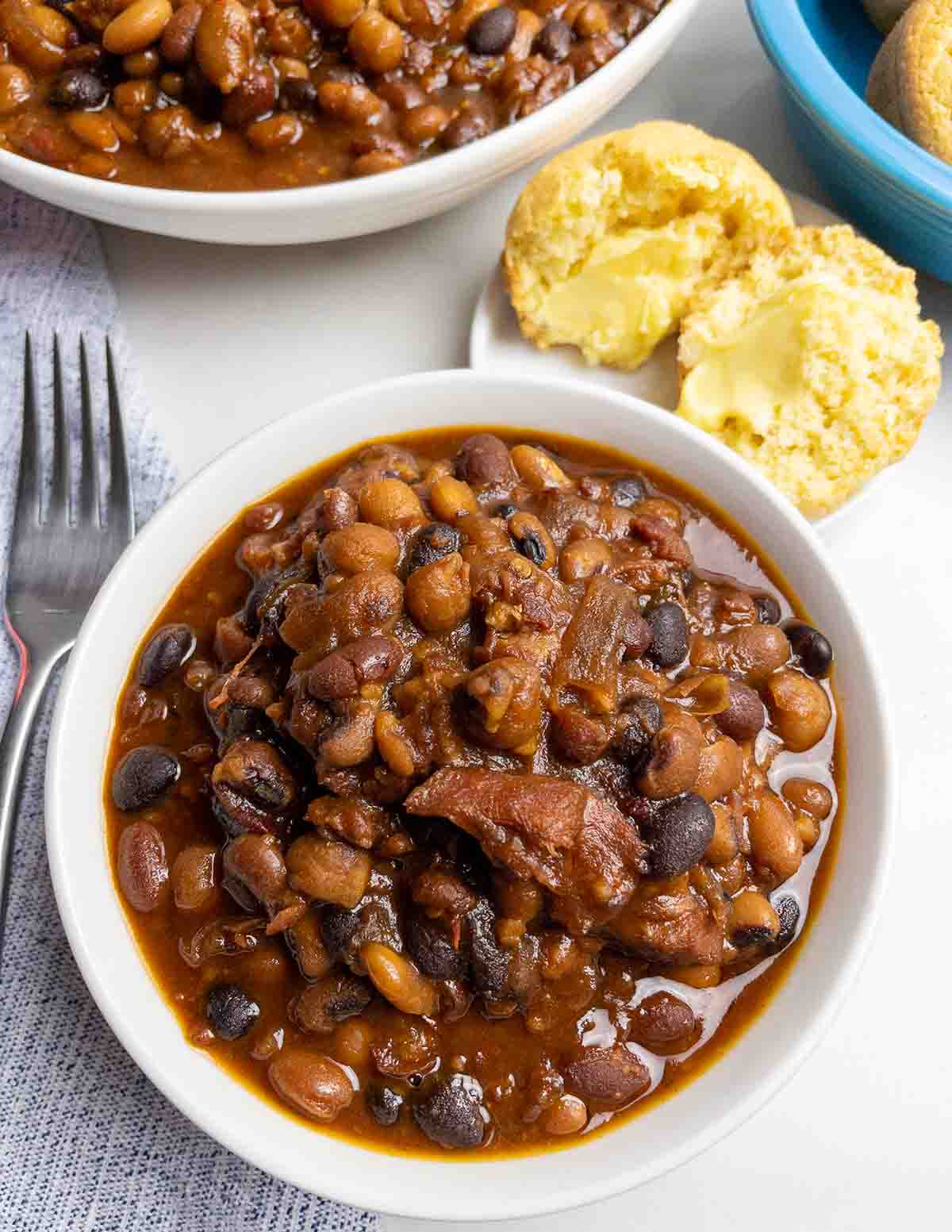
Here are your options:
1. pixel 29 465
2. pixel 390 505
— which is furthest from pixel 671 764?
pixel 29 465

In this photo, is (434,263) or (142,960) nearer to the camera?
(142,960)

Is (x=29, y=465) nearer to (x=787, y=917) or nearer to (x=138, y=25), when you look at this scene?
(x=138, y=25)

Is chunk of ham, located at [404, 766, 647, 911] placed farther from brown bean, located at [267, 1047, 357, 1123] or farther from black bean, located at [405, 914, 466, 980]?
brown bean, located at [267, 1047, 357, 1123]

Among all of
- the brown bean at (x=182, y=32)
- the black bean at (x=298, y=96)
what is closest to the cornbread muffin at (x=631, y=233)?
the black bean at (x=298, y=96)

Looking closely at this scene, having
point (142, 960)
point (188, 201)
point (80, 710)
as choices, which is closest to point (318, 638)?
point (80, 710)

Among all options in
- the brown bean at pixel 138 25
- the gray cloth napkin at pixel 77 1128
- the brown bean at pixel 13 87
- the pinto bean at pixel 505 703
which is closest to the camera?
the pinto bean at pixel 505 703

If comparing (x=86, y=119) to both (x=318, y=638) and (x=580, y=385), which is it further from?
(x=318, y=638)

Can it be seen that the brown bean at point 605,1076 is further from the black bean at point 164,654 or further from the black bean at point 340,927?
the black bean at point 164,654
